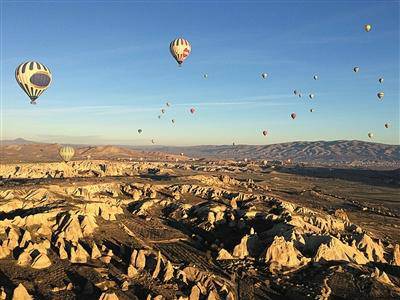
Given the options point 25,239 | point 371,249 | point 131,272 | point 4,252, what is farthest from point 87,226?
point 371,249

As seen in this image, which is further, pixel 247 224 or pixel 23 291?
pixel 247 224

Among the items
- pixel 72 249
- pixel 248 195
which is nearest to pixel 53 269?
pixel 72 249

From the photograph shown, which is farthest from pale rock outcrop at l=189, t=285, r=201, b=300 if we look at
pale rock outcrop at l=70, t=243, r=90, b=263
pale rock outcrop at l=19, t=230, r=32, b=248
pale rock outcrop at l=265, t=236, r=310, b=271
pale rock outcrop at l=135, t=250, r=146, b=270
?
pale rock outcrop at l=19, t=230, r=32, b=248

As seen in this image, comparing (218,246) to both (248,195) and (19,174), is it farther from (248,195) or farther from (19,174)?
Answer: (19,174)

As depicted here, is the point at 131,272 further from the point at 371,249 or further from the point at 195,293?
the point at 371,249

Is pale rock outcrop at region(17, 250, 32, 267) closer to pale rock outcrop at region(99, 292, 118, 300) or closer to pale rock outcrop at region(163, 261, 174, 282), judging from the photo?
pale rock outcrop at region(99, 292, 118, 300)

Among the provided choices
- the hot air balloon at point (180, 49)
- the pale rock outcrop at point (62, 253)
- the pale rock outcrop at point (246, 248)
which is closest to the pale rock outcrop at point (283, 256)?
the pale rock outcrop at point (246, 248)
